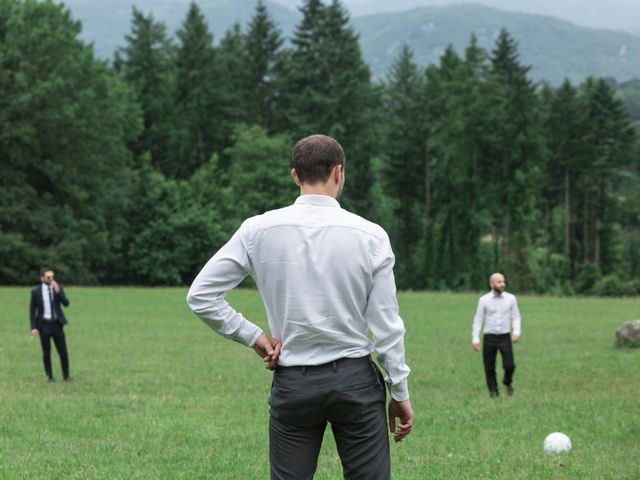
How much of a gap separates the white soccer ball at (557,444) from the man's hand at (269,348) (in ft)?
22.5

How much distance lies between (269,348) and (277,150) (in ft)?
213

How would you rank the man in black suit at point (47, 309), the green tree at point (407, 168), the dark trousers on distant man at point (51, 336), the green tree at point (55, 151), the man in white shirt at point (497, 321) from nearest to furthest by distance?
the man in white shirt at point (497, 321), the man in black suit at point (47, 309), the dark trousers on distant man at point (51, 336), the green tree at point (55, 151), the green tree at point (407, 168)

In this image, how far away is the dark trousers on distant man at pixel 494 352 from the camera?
1661 cm

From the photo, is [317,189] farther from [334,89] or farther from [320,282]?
[334,89]

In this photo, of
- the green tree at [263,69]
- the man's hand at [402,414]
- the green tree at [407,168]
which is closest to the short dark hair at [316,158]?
the man's hand at [402,414]

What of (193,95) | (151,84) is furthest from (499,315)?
(151,84)

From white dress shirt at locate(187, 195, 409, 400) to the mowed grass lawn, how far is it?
16.2 feet

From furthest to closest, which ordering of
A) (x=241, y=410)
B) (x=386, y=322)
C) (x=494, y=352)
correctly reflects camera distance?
(x=494, y=352) < (x=241, y=410) < (x=386, y=322)

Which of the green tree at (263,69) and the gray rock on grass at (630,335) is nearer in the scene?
the gray rock on grass at (630,335)

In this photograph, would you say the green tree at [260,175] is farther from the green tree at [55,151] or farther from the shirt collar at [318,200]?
the shirt collar at [318,200]

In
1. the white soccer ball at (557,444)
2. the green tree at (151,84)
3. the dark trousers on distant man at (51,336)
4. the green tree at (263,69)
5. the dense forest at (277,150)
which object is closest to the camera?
the white soccer ball at (557,444)

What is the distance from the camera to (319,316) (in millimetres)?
4609

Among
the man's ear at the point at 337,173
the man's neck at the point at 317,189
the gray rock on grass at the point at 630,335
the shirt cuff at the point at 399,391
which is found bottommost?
the gray rock on grass at the point at 630,335

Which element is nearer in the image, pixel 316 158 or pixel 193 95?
pixel 316 158
